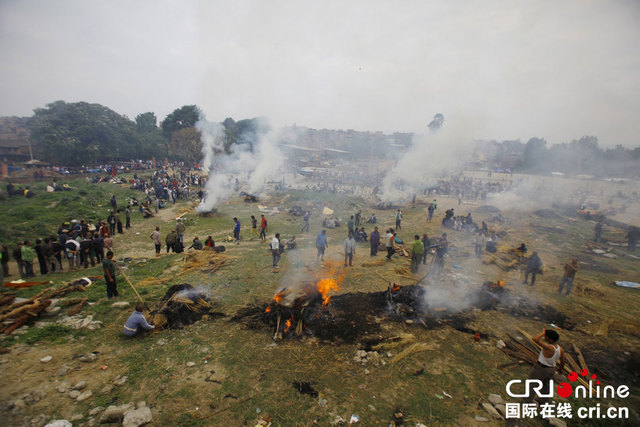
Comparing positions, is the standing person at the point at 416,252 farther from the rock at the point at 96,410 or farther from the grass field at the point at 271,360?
the rock at the point at 96,410

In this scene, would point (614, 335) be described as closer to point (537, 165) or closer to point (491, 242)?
point (491, 242)

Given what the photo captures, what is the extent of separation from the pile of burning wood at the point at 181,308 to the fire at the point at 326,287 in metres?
3.26

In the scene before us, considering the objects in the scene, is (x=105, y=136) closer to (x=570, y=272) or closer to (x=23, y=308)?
(x=23, y=308)

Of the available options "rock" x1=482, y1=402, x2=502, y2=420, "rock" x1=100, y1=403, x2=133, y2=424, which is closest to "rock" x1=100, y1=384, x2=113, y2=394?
"rock" x1=100, y1=403, x2=133, y2=424

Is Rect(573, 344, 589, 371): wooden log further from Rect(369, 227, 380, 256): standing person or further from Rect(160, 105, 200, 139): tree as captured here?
Rect(160, 105, 200, 139): tree

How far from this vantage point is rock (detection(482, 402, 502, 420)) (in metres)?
4.70

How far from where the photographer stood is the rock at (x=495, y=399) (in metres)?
4.97

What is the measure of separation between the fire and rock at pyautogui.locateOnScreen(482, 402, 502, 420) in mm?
4280

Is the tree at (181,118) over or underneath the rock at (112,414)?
over

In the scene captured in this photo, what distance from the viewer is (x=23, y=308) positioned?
22.2ft

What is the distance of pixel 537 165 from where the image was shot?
49.6 metres

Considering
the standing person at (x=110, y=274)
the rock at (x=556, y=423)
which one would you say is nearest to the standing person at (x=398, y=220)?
the rock at (x=556, y=423)

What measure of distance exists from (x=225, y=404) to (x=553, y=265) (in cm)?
1525

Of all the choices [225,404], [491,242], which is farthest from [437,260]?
[225,404]
